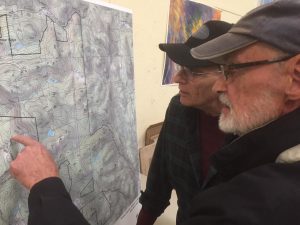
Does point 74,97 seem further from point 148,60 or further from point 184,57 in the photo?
point 148,60

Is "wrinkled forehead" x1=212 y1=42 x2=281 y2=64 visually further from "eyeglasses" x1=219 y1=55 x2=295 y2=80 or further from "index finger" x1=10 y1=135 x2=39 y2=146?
"index finger" x1=10 y1=135 x2=39 y2=146

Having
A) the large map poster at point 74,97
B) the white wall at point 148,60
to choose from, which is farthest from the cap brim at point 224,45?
the white wall at point 148,60

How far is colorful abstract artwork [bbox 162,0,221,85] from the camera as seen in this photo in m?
1.95

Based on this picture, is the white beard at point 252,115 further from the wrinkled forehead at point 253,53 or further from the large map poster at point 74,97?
the large map poster at point 74,97

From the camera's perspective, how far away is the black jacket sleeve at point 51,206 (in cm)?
67

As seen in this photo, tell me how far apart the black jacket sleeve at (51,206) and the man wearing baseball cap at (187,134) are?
57cm

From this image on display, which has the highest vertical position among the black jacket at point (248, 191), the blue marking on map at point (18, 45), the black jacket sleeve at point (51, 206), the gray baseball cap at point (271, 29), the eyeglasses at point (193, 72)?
the gray baseball cap at point (271, 29)

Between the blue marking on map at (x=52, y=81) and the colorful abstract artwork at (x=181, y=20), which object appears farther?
the colorful abstract artwork at (x=181, y=20)

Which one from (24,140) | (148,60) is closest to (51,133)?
(24,140)

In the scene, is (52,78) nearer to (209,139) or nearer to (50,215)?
(50,215)

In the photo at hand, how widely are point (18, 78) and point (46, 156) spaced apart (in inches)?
8.0

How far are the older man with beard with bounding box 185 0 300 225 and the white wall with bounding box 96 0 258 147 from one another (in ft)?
3.24

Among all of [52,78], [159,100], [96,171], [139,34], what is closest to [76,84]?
[52,78]

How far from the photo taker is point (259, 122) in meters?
0.73
